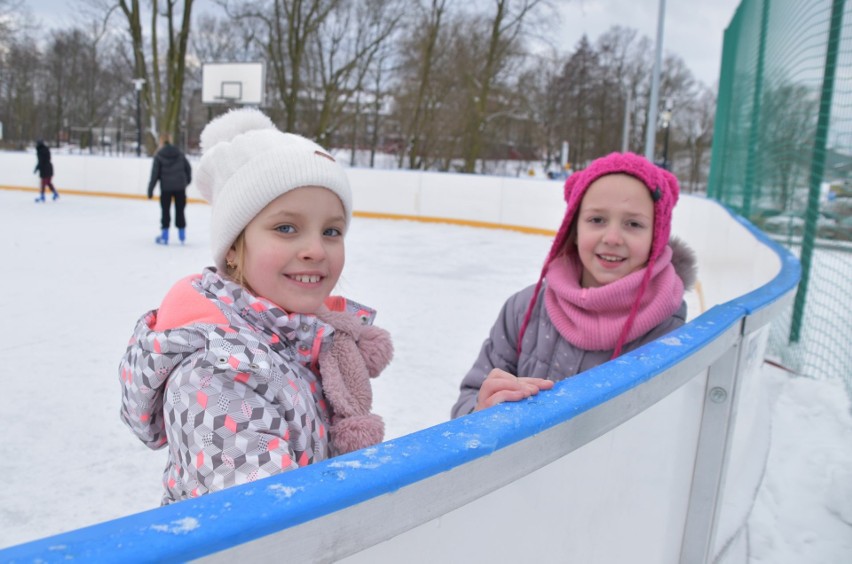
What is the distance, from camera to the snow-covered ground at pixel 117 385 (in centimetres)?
219

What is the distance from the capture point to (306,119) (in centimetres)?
2859

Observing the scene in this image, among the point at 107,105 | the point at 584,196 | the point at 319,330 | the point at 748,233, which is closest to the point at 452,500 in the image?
the point at 319,330

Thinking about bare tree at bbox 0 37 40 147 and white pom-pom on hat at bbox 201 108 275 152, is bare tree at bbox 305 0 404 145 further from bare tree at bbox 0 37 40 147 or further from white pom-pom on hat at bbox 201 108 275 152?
white pom-pom on hat at bbox 201 108 275 152

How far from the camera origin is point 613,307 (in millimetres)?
1598

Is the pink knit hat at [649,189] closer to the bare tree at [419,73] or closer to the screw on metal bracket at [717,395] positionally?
the screw on metal bracket at [717,395]

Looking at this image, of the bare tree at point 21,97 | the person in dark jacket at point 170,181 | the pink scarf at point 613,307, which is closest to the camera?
the pink scarf at point 613,307

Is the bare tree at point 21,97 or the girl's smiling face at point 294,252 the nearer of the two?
the girl's smiling face at point 294,252

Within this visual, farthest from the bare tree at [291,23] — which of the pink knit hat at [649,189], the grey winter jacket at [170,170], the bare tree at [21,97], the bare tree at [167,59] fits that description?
the pink knit hat at [649,189]

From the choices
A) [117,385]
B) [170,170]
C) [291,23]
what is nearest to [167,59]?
[291,23]

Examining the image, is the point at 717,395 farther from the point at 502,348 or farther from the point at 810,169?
the point at 810,169

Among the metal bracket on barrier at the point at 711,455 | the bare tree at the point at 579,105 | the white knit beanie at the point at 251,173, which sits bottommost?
the metal bracket on barrier at the point at 711,455

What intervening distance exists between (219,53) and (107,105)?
859cm

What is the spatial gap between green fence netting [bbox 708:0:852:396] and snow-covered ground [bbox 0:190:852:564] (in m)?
0.47

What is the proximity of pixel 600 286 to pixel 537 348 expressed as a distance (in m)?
0.21
